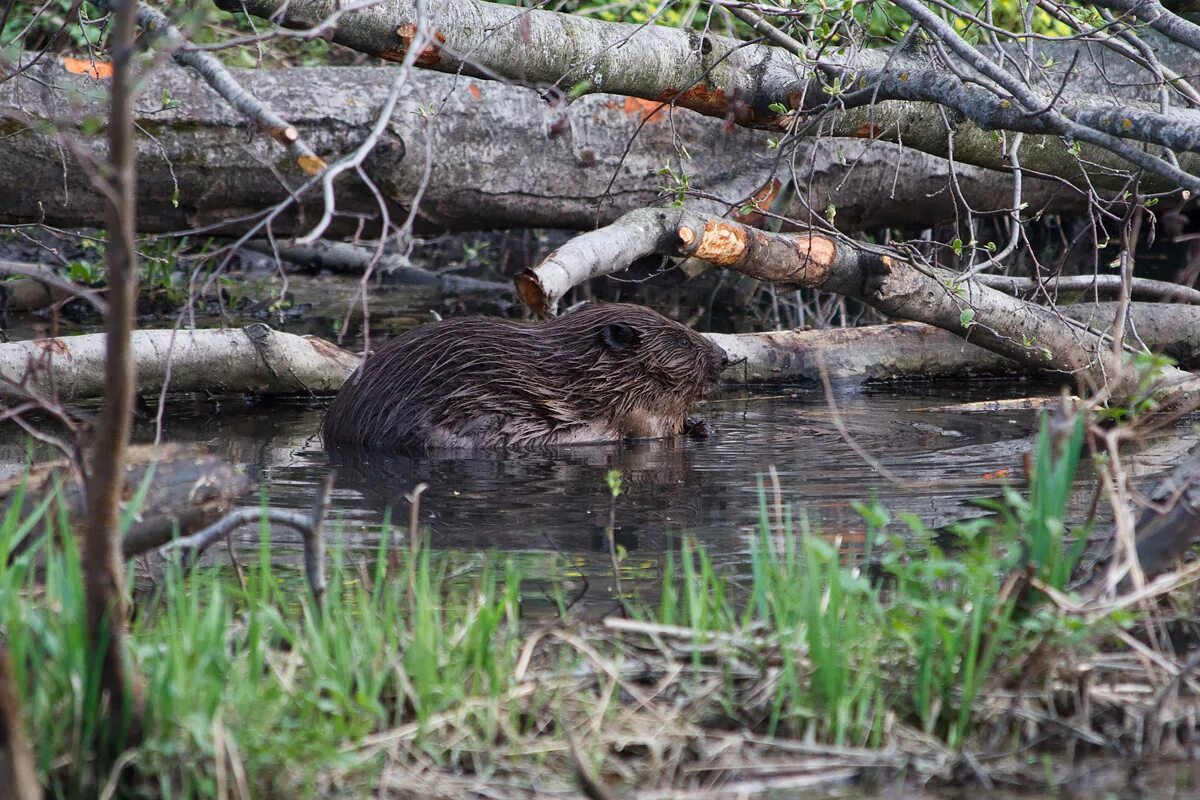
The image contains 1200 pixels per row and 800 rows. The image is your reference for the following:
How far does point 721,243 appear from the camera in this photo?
601 centimetres

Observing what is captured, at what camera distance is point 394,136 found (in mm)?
6391

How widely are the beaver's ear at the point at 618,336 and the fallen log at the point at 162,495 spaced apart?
11.2ft

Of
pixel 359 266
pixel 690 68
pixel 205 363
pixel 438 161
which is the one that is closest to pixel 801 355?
pixel 690 68

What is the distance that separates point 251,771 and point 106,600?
361 millimetres

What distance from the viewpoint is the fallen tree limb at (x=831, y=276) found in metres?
5.68

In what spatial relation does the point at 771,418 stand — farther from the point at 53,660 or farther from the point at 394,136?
the point at 53,660

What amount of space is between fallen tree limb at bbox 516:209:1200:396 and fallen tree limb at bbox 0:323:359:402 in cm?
143

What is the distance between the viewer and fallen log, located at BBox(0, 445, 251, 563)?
9.43 ft

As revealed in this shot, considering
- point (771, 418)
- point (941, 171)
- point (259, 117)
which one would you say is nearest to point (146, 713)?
point (259, 117)

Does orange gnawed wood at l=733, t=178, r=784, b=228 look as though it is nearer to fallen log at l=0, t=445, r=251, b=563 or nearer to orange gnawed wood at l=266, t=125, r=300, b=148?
orange gnawed wood at l=266, t=125, r=300, b=148

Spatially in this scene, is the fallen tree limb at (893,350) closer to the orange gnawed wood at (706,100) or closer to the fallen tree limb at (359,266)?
the orange gnawed wood at (706,100)

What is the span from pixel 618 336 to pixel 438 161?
1239 millimetres

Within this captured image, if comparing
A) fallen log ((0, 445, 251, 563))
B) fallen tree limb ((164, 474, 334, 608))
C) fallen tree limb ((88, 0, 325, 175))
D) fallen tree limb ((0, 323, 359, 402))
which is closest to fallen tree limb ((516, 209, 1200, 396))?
fallen tree limb ((0, 323, 359, 402))

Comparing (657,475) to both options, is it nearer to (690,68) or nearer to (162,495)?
(690,68)
